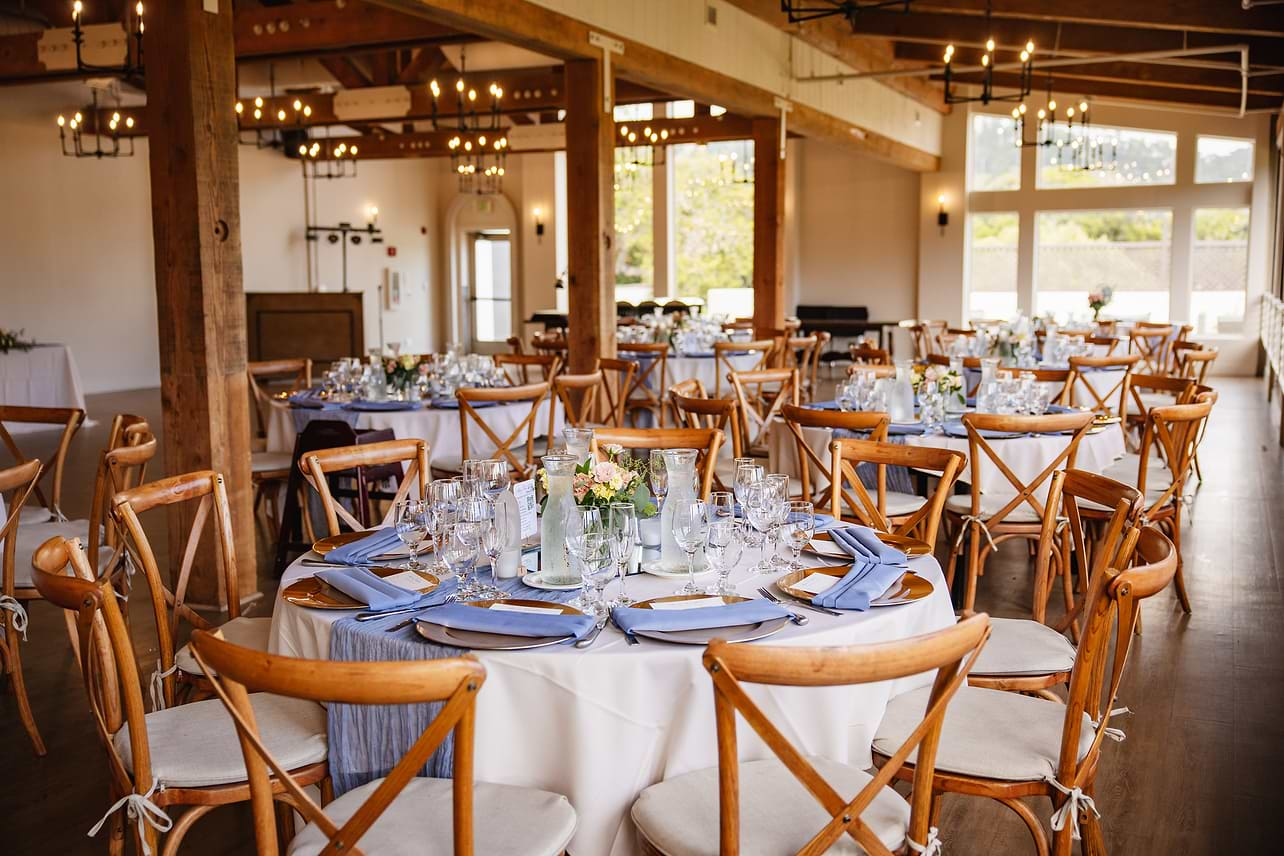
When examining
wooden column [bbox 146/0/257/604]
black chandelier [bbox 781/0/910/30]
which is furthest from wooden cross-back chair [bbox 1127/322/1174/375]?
wooden column [bbox 146/0/257/604]

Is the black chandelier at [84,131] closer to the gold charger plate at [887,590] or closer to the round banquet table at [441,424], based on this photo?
the round banquet table at [441,424]

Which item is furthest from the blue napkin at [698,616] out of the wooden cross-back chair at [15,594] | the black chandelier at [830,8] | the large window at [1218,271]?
the large window at [1218,271]

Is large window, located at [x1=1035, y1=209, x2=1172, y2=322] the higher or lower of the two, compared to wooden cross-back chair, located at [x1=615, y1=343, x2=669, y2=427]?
higher

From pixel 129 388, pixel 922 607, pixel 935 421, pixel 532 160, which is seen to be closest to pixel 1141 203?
pixel 532 160

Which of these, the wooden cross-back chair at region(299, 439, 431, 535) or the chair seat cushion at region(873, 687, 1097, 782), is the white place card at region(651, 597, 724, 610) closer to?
the chair seat cushion at region(873, 687, 1097, 782)

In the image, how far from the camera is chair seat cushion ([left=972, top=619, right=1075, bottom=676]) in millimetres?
2906

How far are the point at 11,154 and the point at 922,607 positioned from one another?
46.7 feet

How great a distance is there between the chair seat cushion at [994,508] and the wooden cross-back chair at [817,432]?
18.3 inches

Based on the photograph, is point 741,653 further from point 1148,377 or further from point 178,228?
point 1148,377

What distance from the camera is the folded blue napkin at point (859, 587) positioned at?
245 centimetres

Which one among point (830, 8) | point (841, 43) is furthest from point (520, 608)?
point (841, 43)

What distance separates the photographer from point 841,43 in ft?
42.0

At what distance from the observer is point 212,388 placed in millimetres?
5066

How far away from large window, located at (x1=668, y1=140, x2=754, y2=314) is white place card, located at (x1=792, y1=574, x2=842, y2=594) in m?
17.6
